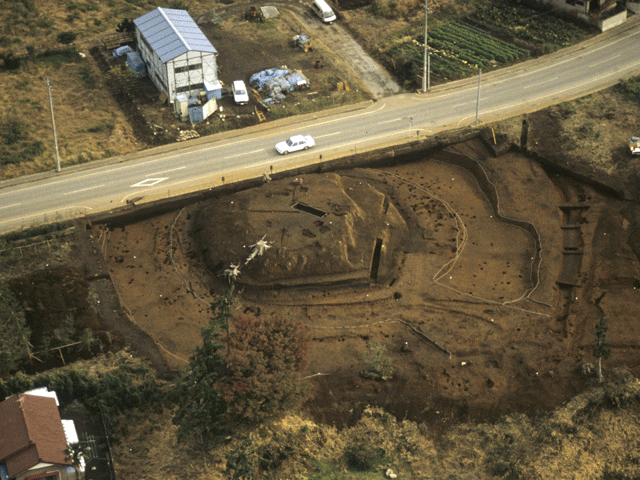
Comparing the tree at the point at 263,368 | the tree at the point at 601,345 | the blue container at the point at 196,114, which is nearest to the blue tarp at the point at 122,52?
the blue container at the point at 196,114

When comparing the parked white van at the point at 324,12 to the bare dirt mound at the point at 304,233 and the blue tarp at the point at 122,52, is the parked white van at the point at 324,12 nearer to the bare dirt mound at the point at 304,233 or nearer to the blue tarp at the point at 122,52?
the blue tarp at the point at 122,52

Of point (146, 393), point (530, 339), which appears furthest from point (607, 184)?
point (146, 393)

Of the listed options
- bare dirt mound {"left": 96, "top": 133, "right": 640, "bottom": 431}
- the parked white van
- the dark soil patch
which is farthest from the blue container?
the parked white van

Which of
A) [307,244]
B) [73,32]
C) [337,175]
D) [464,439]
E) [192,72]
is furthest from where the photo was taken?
[73,32]

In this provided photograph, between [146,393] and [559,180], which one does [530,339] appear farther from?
[146,393]

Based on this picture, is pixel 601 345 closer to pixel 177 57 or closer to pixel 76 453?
pixel 76 453
